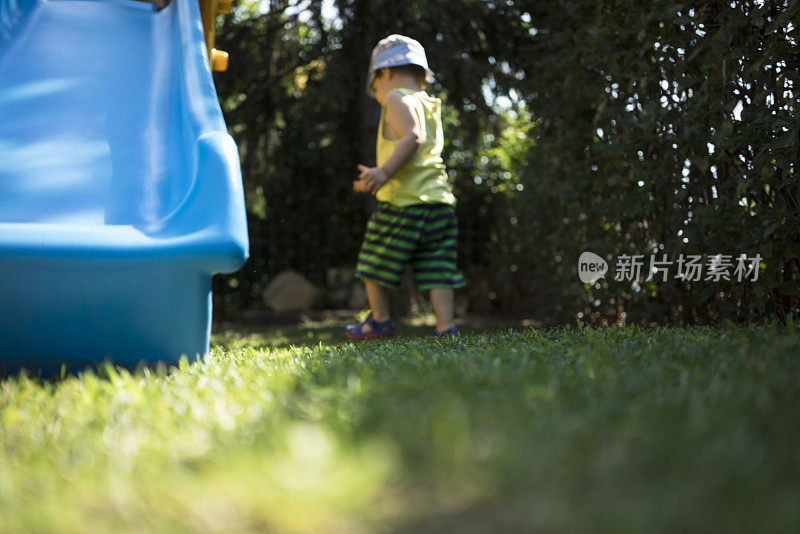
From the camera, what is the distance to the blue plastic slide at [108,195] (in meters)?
1.77

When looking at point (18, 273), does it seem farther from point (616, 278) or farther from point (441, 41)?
point (441, 41)

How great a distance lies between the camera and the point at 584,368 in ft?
5.12

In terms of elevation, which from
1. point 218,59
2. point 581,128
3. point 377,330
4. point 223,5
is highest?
point 223,5

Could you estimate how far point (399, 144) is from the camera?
3072 millimetres

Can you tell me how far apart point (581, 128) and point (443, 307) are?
3.90 ft

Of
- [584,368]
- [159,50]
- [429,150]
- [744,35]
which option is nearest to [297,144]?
[159,50]

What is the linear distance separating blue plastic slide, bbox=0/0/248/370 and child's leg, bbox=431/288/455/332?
1331mm

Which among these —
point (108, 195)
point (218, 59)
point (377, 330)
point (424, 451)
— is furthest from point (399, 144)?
point (424, 451)

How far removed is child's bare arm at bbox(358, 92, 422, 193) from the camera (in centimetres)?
303

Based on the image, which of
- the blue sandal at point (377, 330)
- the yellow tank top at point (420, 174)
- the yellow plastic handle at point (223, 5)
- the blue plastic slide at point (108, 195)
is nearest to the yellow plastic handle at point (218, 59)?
the blue plastic slide at point (108, 195)

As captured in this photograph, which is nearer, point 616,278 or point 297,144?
point 616,278

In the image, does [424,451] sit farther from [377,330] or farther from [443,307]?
[377,330]

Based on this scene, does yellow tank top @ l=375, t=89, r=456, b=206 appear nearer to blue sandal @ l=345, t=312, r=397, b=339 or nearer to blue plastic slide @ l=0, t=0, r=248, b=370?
blue sandal @ l=345, t=312, r=397, b=339

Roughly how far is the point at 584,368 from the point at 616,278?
177 cm
